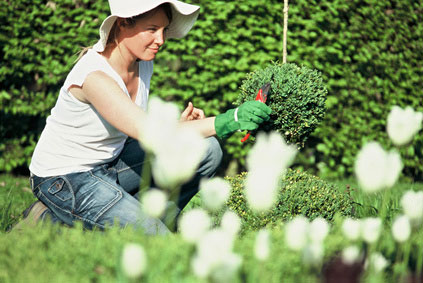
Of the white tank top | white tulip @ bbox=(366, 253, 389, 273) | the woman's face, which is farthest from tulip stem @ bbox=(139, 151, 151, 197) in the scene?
white tulip @ bbox=(366, 253, 389, 273)

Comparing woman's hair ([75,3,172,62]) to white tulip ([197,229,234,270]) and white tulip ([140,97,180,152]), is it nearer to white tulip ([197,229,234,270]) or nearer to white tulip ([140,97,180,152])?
white tulip ([140,97,180,152])

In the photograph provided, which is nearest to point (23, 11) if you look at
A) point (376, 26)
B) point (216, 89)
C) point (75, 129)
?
point (216, 89)

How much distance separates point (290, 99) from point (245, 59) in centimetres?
186

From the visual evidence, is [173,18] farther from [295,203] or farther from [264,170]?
[264,170]

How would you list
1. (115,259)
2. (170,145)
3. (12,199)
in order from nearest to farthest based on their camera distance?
(170,145) → (115,259) → (12,199)

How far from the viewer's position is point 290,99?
7.77 ft

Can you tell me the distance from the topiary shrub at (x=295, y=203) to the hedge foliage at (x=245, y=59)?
185 centimetres

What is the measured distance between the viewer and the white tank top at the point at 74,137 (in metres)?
2.31

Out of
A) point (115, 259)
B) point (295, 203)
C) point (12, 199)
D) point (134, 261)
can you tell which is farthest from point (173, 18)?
point (134, 261)

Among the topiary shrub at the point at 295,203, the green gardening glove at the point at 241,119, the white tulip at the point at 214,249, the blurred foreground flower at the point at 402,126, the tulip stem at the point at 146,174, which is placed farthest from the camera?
the tulip stem at the point at 146,174

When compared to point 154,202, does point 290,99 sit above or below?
below

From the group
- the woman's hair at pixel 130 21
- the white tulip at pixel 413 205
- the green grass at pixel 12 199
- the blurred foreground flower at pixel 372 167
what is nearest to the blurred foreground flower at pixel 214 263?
the blurred foreground flower at pixel 372 167

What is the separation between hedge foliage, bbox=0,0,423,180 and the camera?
424 cm

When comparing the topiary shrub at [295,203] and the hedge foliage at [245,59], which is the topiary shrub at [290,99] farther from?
the hedge foliage at [245,59]
